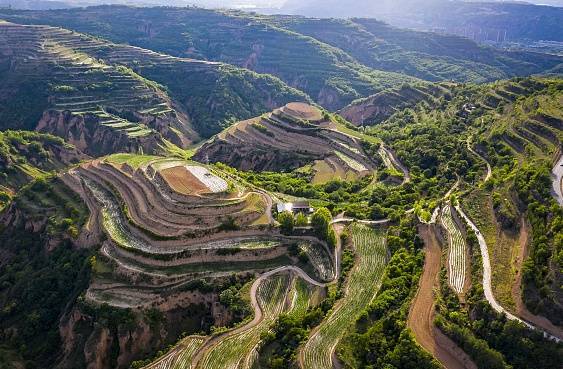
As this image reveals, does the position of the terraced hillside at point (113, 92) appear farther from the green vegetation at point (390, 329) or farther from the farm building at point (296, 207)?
the green vegetation at point (390, 329)

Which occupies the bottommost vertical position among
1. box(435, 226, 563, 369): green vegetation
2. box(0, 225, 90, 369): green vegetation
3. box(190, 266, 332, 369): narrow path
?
box(0, 225, 90, 369): green vegetation

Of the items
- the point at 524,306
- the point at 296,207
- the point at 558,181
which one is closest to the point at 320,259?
the point at 296,207

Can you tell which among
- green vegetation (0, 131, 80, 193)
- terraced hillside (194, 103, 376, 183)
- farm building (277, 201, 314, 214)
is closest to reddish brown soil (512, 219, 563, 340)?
farm building (277, 201, 314, 214)

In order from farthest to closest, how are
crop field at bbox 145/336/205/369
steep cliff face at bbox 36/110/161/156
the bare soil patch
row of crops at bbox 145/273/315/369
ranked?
1. steep cliff face at bbox 36/110/161/156
2. the bare soil patch
3. crop field at bbox 145/336/205/369
4. row of crops at bbox 145/273/315/369

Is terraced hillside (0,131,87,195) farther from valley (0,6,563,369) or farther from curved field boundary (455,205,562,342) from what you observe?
curved field boundary (455,205,562,342)

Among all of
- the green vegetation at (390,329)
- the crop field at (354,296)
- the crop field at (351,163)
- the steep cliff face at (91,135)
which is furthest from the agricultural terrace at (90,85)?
the green vegetation at (390,329)

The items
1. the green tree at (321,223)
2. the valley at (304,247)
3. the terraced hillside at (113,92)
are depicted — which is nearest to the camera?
the valley at (304,247)
